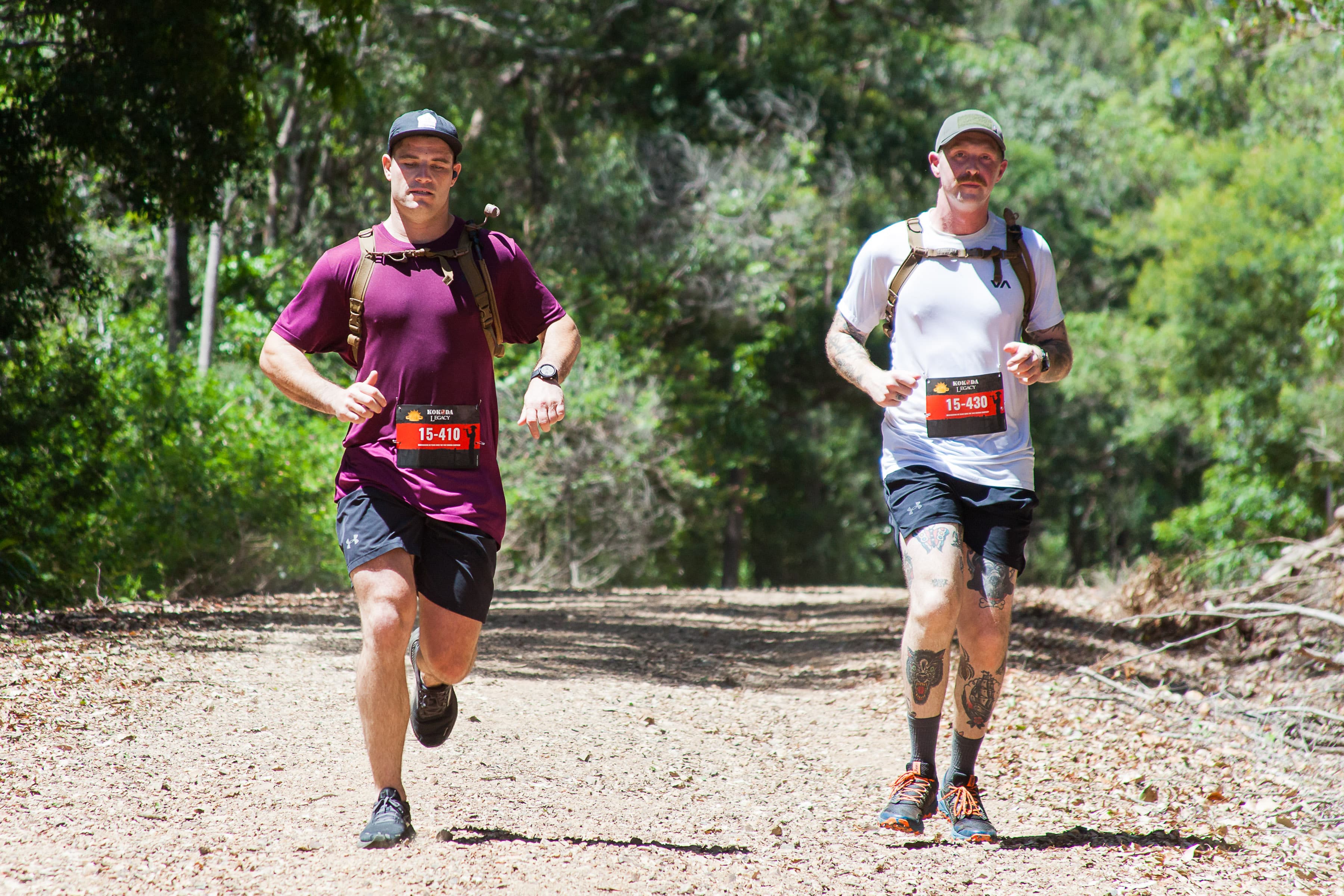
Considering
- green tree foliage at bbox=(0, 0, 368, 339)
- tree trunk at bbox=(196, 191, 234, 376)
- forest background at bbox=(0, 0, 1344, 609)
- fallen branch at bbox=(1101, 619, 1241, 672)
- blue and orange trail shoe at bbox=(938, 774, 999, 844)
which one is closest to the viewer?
blue and orange trail shoe at bbox=(938, 774, 999, 844)

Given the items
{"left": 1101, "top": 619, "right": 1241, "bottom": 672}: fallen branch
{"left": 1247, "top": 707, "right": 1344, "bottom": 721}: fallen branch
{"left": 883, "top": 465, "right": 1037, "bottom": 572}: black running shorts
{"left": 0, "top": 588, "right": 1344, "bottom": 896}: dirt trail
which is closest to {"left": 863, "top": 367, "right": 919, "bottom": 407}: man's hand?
{"left": 883, "top": 465, "right": 1037, "bottom": 572}: black running shorts

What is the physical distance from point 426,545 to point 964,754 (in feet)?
6.38

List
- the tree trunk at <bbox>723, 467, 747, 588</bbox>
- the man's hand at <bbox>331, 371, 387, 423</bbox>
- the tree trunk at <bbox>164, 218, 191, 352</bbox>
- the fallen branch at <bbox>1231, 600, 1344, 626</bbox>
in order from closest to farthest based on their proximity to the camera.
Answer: the man's hand at <bbox>331, 371, 387, 423</bbox> < the fallen branch at <bbox>1231, 600, 1344, 626</bbox> < the tree trunk at <bbox>164, 218, 191, 352</bbox> < the tree trunk at <bbox>723, 467, 747, 588</bbox>

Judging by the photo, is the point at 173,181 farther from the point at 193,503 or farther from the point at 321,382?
the point at 321,382

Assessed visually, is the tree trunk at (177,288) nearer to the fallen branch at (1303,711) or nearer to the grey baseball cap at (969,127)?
the grey baseball cap at (969,127)

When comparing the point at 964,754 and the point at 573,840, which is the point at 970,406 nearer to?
the point at 964,754

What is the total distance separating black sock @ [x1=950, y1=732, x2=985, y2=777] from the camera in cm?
422

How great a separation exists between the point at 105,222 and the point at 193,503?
2.99 metres

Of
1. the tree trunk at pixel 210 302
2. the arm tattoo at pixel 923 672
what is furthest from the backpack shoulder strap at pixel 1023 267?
the tree trunk at pixel 210 302

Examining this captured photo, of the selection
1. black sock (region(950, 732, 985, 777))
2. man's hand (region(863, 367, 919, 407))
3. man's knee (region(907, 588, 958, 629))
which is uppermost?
man's hand (region(863, 367, 919, 407))

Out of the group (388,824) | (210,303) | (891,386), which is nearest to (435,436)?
(388,824)

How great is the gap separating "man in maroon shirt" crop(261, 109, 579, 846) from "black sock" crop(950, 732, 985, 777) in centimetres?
168

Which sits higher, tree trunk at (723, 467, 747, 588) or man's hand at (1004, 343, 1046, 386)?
man's hand at (1004, 343, 1046, 386)

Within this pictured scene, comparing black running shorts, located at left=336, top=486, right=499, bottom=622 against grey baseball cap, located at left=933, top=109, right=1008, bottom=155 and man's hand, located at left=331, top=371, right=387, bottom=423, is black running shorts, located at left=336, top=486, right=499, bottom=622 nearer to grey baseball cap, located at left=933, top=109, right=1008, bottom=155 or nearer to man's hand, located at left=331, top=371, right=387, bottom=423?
man's hand, located at left=331, top=371, right=387, bottom=423
